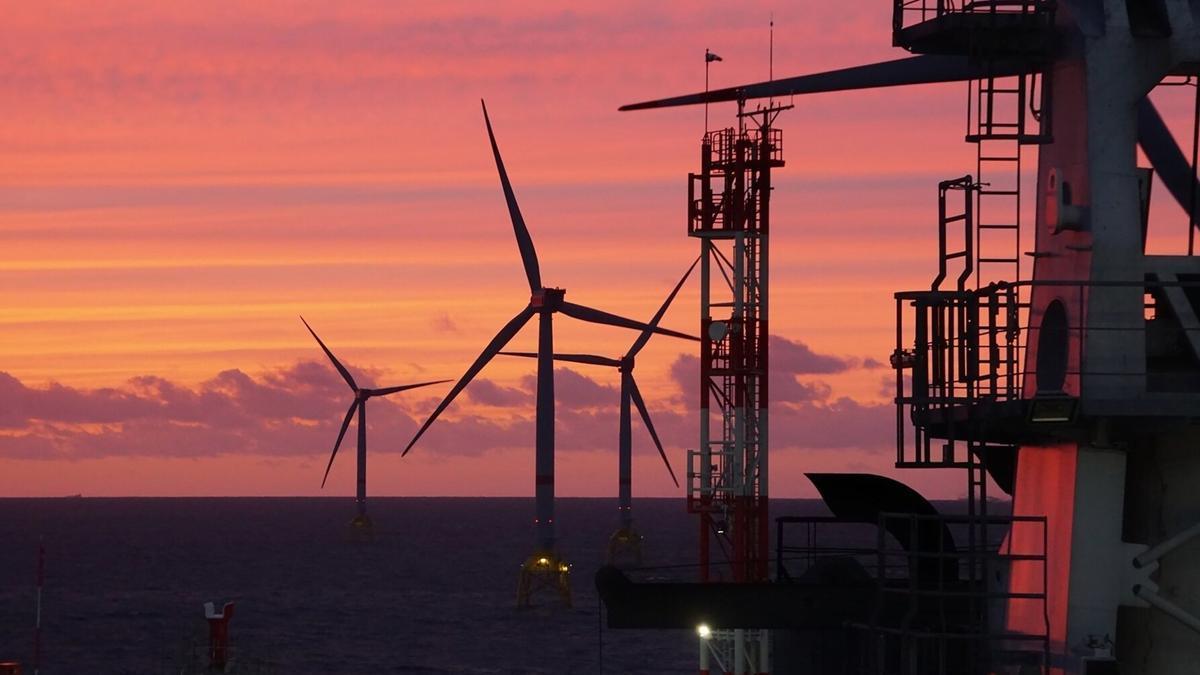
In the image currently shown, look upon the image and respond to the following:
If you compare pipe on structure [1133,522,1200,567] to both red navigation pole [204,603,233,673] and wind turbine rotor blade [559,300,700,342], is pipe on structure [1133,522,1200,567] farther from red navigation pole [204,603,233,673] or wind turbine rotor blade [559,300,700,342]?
wind turbine rotor blade [559,300,700,342]

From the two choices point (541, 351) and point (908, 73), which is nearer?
point (908, 73)

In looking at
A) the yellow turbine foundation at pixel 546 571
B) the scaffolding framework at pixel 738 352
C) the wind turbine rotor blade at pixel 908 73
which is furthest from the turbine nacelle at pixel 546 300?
the wind turbine rotor blade at pixel 908 73

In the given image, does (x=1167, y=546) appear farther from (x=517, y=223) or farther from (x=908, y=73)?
(x=517, y=223)

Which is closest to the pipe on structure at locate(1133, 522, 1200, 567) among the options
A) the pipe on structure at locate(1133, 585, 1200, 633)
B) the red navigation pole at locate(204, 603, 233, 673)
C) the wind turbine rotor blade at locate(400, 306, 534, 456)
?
the pipe on structure at locate(1133, 585, 1200, 633)

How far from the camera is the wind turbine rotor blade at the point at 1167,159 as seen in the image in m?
Answer: 32.4

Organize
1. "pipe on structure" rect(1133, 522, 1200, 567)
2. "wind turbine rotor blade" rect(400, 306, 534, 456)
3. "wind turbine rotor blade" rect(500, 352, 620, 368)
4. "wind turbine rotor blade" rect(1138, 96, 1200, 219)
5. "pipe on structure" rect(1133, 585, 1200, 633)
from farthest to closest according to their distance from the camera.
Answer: "wind turbine rotor blade" rect(500, 352, 620, 368) → "wind turbine rotor blade" rect(400, 306, 534, 456) → "wind turbine rotor blade" rect(1138, 96, 1200, 219) → "pipe on structure" rect(1133, 585, 1200, 633) → "pipe on structure" rect(1133, 522, 1200, 567)

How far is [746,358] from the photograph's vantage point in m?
75.7

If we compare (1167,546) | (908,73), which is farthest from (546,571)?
(1167,546)

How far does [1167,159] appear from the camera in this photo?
32.5m

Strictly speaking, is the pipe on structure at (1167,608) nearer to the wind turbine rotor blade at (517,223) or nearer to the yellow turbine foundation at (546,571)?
the wind turbine rotor blade at (517,223)

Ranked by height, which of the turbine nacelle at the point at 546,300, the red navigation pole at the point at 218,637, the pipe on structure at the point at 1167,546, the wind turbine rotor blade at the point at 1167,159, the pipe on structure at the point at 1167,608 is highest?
the turbine nacelle at the point at 546,300

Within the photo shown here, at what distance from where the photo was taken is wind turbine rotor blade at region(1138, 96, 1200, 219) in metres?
32.4

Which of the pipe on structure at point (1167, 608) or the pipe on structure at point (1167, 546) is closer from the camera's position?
the pipe on structure at point (1167, 546)

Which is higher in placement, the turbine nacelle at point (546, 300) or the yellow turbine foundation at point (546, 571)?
the turbine nacelle at point (546, 300)
